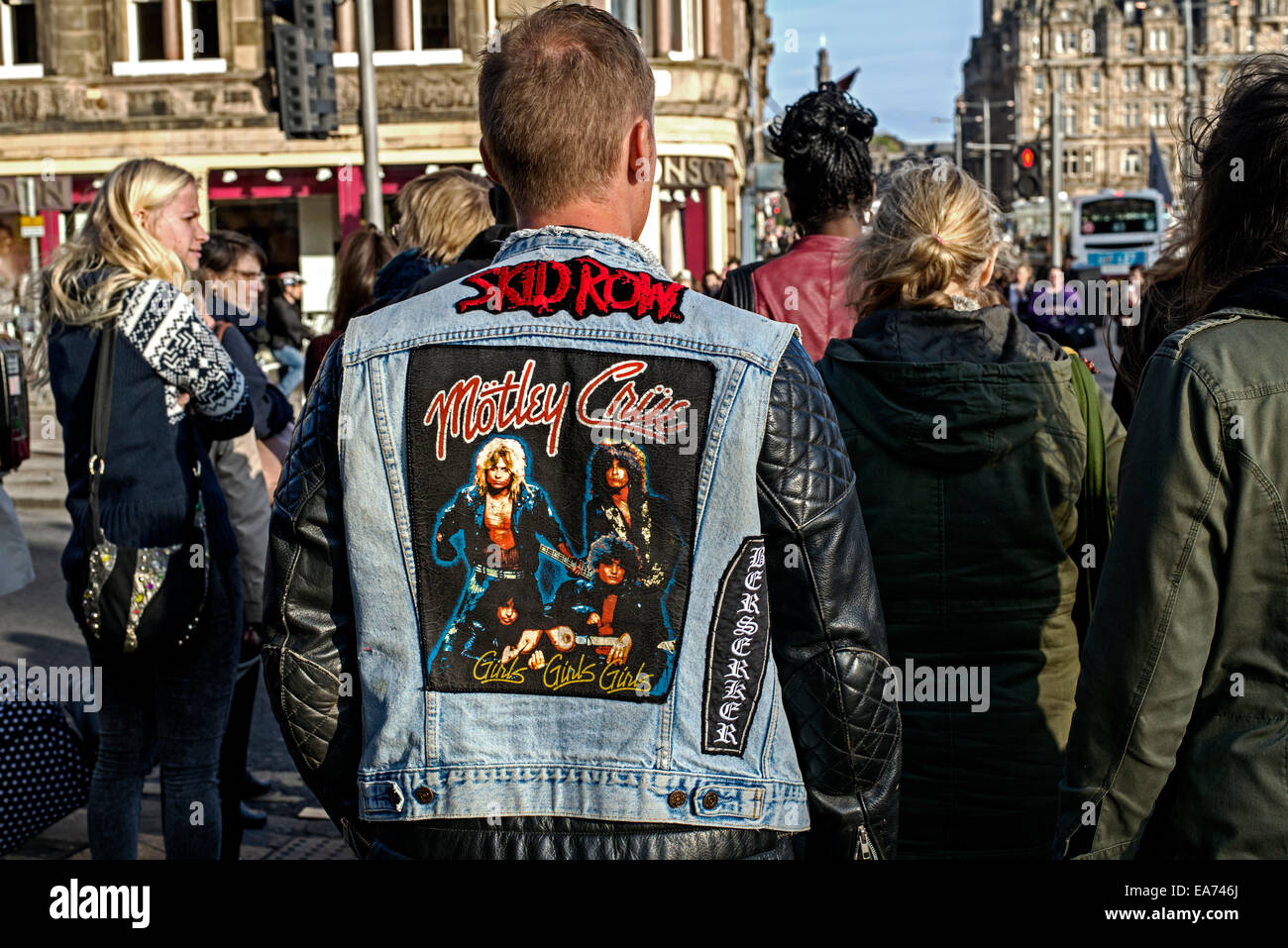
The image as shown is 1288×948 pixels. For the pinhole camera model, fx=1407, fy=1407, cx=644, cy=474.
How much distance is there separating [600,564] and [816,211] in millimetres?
2519

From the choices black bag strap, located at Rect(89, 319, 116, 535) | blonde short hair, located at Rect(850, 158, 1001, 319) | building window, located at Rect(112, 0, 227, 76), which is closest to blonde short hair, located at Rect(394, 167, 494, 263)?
black bag strap, located at Rect(89, 319, 116, 535)

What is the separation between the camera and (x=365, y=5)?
11656 mm

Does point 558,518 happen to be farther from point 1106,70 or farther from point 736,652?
point 1106,70

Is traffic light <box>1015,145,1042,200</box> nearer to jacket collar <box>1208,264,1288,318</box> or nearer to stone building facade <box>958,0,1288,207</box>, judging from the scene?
jacket collar <box>1208,264,1288,318</box>

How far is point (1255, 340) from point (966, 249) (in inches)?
51.1

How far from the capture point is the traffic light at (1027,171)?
2378 cm

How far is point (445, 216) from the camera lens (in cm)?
446

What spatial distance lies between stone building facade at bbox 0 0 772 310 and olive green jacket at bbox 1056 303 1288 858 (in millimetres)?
22430

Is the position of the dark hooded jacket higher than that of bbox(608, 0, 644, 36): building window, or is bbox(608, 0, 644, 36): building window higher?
bbox(608, 0, 644, 36): building window

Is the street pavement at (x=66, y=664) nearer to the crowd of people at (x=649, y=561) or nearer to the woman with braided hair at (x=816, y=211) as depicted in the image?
the woman with braided hair at (x=816, y=211)

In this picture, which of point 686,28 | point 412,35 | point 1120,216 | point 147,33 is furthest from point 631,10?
point 1120,216

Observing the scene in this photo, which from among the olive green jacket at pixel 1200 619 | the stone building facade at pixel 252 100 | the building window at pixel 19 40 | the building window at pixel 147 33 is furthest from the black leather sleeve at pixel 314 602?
the building window at pixel 19 40

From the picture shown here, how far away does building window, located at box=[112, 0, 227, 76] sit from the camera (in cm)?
2462
